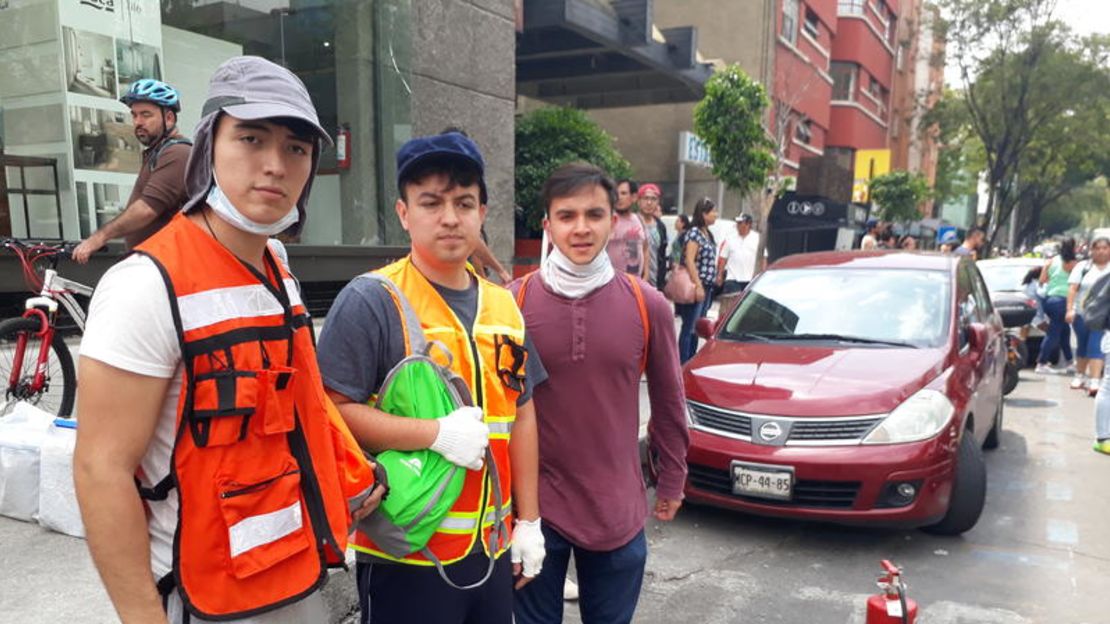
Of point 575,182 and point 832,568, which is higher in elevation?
point 575,182

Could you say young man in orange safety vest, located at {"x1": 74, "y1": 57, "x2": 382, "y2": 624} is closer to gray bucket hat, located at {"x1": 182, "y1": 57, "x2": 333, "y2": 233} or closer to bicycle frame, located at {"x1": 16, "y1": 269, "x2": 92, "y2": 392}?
gray bucket hat, located at {"x1": 182, "y1": 57, "x2": 333, "y2": 233}

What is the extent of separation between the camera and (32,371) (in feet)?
13.9

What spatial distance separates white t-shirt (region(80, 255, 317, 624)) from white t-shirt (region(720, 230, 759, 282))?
28.8 feet

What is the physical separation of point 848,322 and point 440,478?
407cm

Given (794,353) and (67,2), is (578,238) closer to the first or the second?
(794,353)

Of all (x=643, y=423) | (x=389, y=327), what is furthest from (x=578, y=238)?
(x=643, y=423)

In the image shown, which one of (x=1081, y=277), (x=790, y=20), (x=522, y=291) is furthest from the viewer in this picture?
(x=790, y=20)

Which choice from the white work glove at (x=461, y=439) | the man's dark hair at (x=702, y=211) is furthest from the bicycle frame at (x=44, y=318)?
the man's dark hair at (x=702, y=211)

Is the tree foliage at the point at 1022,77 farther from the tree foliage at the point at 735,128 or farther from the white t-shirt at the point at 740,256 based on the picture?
the white t-shirt at the point at 740,256

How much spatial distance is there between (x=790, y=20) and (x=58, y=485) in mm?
27802

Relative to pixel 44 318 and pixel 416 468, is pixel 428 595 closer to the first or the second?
pixel 416 468

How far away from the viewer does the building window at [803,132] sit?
29052 mm

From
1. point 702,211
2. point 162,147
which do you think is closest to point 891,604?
point 162,147

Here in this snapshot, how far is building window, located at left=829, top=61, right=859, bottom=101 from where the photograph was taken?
34.4m
